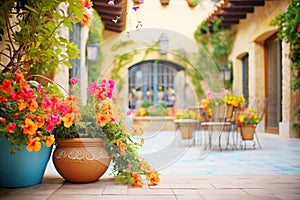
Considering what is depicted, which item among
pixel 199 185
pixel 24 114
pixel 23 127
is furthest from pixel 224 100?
pixel 23 127

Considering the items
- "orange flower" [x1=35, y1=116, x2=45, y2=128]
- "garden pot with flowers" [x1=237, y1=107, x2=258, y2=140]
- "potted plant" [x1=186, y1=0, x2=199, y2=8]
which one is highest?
"potted plant" [x1=186, y1=0, x2=199, y2=8]

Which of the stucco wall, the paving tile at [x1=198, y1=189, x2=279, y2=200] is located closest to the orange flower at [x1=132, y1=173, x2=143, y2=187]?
the paving tile at [x1=198, y1=189, x2=279, y2=200]

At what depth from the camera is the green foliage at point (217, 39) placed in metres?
10.6

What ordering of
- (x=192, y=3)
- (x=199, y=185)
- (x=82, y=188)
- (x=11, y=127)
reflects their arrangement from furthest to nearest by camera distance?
1. (x=192, y=3)
2. (x=199, y=185)
3. (x=82, y=188)
4. (x=11, y=127)

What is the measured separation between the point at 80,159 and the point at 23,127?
0.57m

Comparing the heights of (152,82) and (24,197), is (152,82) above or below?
above

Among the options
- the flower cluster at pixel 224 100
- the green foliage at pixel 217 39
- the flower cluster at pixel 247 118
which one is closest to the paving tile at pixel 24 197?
the flower cluster at pixel 224 100

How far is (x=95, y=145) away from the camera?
8.25ft

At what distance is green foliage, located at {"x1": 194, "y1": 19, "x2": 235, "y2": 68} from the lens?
10578 mm

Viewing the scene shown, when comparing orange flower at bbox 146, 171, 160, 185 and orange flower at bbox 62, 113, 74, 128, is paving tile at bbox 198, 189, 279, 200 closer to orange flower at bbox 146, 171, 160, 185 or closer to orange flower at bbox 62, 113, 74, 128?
orange flower at bbox 146, 171, 160, 185

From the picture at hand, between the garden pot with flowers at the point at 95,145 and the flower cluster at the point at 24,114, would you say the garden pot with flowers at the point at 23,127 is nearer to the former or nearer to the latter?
the flower cluster at the point at 24,114

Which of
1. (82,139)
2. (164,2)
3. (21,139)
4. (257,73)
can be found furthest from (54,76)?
(164,2)

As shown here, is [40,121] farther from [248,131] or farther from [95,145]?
[248,131]

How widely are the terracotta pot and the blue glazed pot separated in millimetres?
134
